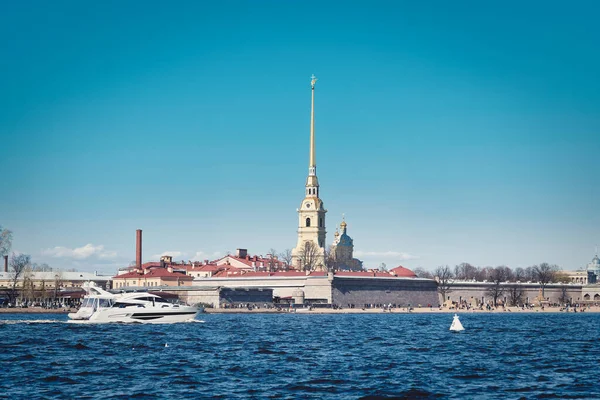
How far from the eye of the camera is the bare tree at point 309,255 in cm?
17538

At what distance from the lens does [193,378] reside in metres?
34.0

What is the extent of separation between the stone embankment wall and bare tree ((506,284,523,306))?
17677 millimetres

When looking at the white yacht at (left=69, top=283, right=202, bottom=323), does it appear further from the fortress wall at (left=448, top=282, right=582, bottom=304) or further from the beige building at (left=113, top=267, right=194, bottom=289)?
the fortress wall at (left=448, top=282, right=582, bottom=304)

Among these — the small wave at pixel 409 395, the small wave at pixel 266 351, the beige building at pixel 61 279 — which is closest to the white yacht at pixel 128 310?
the small wave at pixel 266 351

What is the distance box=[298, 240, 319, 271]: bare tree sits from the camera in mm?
175375

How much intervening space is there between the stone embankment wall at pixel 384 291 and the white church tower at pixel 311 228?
23.9m

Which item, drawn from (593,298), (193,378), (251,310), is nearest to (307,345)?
(193,378)

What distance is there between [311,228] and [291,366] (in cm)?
14334

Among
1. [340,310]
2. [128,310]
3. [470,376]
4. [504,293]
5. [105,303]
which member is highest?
[504,293]

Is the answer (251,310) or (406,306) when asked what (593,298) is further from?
(251,310)

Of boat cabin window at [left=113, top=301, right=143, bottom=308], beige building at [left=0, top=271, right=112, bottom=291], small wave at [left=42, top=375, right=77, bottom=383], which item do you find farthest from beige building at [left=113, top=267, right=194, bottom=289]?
small wave at [left=42, top=375, right=77, bottom=383]

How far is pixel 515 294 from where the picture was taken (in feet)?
567

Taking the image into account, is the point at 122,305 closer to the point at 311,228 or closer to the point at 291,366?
the point at 291,366

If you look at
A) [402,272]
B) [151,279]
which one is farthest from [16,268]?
[402,272]
